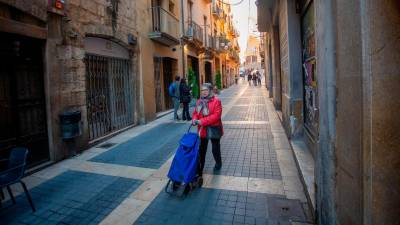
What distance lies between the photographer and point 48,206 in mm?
4074

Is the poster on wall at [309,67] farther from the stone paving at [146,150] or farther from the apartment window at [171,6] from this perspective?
the apartment window at [171,6]

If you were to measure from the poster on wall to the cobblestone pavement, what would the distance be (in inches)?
35.7

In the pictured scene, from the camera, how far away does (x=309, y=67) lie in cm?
571

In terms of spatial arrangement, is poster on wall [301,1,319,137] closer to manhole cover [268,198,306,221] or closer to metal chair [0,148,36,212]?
manhole cover [268,198,306,221]

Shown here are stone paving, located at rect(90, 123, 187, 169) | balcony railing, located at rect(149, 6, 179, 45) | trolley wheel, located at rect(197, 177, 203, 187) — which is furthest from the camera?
balcony railing, located at rect(149, 6, 179, 45)

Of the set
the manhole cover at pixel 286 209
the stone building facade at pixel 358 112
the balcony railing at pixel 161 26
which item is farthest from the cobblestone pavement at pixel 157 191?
the balcony railing at pixel 161 26

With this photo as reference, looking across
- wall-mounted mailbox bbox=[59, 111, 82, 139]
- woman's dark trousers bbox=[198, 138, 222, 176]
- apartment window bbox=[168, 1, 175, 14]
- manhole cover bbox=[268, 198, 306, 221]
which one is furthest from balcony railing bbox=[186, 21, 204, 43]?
manhole cover bbox=[268, 198, 306, 221]

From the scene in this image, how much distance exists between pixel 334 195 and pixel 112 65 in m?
8.44

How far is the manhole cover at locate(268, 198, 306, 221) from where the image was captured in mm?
3422

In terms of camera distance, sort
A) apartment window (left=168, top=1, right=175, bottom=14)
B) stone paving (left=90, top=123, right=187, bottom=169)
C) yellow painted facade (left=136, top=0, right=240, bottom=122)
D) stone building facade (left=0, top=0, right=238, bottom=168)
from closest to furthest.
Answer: stone building facade (left=0, top=0, right=238, bottom=168) → stone paving (left=90, top=123, right=187, bottom=169) → yellow painted facade (left=136, top=0, right=240, bottom=122) → apartment window (left=168, top=1, right=175, bottom=14)

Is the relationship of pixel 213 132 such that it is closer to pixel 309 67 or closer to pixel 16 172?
pixel 309 67

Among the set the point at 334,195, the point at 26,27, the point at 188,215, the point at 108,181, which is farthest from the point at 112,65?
the point at 334,195

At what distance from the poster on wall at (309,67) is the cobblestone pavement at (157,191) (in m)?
0.91

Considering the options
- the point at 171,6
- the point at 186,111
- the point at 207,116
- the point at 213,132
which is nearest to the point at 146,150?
the point at 213,132
